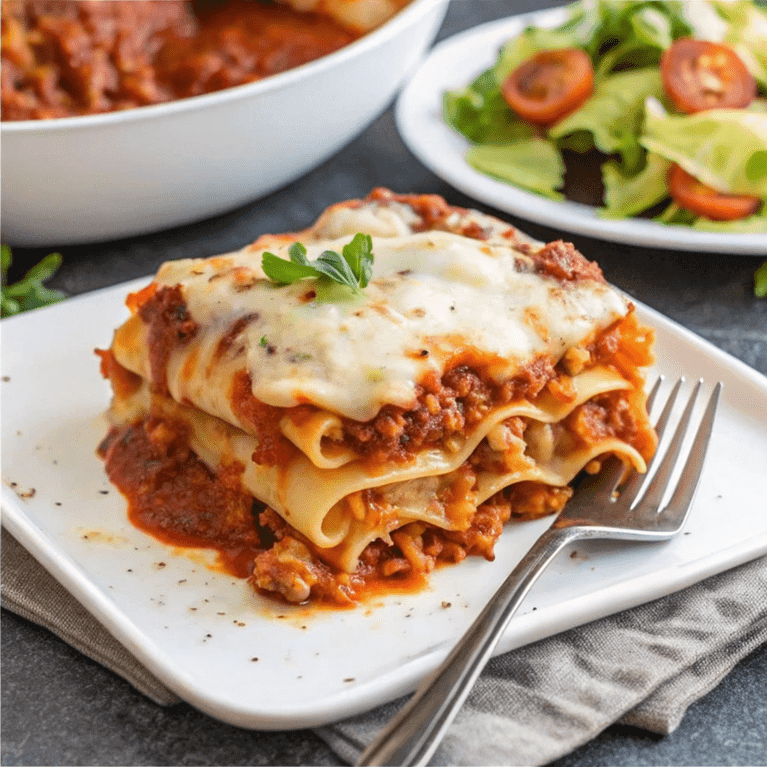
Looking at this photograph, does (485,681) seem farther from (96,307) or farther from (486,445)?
(96,307)

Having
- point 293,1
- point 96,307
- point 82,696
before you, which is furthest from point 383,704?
point 293,1

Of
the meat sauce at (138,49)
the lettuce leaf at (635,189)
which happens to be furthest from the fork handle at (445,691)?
the meat sauce at (138,49)

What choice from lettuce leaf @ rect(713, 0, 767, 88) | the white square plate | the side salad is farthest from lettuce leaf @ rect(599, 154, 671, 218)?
the white square plate

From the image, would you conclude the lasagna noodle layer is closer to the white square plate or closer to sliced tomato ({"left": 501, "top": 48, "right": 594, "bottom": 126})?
the white square plate

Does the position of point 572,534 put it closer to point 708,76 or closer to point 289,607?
point 289,607

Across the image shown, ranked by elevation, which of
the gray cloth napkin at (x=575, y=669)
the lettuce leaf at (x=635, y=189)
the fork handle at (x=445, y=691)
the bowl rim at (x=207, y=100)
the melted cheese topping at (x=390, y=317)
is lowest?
the lettuce leaf at (x=635, y=189)

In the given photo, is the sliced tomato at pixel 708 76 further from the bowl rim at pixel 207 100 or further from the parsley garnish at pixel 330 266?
the parsley garnish at pixel 330 266

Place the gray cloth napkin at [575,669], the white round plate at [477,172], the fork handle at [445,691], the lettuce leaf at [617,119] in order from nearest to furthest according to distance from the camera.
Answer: the fork handle at [445,691]
the gray cloth napkin at [575,669]
the white round plate at [477,172]
the lettuce leaf at [617,119]
